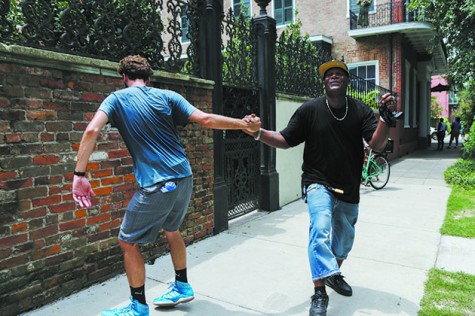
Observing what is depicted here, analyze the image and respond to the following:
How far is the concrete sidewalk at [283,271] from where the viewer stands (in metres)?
3.18

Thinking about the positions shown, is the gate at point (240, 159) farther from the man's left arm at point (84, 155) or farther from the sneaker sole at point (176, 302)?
the man's left arm at point (84, 155)

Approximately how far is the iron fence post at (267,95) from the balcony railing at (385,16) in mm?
11574

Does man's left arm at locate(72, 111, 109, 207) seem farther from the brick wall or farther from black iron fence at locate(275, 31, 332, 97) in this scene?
A: black iron fence at locate(275, 31, 332, 97)

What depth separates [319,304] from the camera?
289 cm

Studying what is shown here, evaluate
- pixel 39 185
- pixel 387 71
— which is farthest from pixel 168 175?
pixel 387 71

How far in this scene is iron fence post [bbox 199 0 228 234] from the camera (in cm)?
506

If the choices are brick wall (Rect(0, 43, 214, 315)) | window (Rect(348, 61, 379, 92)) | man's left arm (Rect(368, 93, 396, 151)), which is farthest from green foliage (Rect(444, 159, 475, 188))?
brick wall (Rect(0, 43, 214, 315))

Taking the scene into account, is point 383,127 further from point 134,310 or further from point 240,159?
point 240,159

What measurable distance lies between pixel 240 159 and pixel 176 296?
3.30 m

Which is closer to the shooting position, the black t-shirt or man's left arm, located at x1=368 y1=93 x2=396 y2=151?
man's left arm, located at x1=368 y1=93 x2=396 y2=151

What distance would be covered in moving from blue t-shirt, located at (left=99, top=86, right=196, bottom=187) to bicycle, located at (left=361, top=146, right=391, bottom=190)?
22.1 ft

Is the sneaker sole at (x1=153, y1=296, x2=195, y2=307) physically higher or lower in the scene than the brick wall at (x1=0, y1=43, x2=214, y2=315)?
lower

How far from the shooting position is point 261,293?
3.43 m

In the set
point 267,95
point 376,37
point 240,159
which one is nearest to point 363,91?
point 376,37
